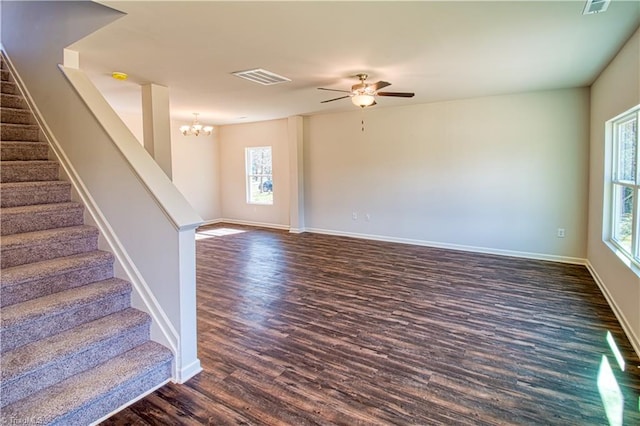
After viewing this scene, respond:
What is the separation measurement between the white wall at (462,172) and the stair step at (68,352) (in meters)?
5.21

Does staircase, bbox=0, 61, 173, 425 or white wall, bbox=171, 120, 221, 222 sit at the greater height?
white wall, bbox=171, 120, 221, 222

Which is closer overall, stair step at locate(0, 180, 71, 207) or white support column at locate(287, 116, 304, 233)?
stair step at locate(0, 180, 71, 207)

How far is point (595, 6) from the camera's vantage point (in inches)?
98.4

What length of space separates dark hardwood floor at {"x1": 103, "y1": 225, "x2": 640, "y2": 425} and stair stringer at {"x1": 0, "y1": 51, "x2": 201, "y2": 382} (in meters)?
0.22

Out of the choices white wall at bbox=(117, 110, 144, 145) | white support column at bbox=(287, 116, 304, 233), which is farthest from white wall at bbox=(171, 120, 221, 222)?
white support column at bbox=(287, 116, 304, 233)

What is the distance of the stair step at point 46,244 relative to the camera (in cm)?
232

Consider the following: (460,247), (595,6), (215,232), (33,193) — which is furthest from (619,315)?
(215,232)

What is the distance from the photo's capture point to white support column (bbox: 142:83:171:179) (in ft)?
15.5

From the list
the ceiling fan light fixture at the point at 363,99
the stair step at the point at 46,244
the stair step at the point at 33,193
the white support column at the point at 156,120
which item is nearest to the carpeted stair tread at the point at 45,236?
the stair step at the point at 46,244

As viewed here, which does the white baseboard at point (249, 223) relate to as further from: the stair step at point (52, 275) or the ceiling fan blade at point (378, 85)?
the stair step at point (52, 275)

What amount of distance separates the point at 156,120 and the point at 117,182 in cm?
257

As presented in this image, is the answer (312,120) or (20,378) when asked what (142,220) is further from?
(312,120)

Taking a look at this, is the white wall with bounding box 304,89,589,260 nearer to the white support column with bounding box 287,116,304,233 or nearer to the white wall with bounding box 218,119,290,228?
the white support column with bounding box 287,116,304,233

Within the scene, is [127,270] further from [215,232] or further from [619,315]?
[215,232]
